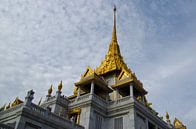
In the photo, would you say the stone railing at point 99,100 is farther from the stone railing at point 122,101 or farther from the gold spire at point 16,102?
the gold spire at point 16,102

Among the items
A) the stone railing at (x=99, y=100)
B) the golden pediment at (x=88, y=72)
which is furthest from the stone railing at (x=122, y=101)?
the golden pediment at (x=88, y=72)

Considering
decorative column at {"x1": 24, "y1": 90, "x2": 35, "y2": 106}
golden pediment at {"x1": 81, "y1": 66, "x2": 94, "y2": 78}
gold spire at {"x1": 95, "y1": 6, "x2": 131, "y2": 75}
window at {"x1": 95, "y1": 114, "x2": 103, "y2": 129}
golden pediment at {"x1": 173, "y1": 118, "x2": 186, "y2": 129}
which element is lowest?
decorative column at {"x1": 24, "y1": 90, "x2": 35, "y2": 106}

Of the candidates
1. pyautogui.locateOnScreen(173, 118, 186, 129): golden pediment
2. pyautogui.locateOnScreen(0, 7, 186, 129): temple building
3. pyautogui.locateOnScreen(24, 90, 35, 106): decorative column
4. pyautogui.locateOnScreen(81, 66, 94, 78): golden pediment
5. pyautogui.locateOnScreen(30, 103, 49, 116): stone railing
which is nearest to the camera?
pyautogui.locateOnScreen(24, 90, 35, 106): decorative column

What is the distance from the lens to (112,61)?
128 ft

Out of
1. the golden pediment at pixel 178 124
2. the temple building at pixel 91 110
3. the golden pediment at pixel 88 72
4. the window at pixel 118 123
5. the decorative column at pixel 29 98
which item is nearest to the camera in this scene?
the decorative column at pixel 29 98

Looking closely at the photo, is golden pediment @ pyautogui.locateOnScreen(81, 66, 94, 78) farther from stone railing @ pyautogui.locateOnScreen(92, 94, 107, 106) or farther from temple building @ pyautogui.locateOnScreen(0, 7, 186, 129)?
stone railing @ pyautogui.locateOnScreen(92, 94, 107, 106)

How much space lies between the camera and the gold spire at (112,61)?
37.1m

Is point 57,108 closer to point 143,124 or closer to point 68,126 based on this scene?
point 68,126

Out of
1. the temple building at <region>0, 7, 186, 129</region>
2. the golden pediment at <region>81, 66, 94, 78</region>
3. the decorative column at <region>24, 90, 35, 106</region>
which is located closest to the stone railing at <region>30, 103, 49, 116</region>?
the temple building at <region>0, 7, 186, 129</region>

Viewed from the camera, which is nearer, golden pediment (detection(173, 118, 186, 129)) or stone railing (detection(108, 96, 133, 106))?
stone railing (detection(108, 96, 133, 106))

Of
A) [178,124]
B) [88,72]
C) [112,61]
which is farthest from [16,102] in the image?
[178,124]

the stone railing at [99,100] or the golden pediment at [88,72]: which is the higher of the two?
the golden pediment at [88,72]

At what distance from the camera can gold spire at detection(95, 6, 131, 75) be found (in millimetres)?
37062

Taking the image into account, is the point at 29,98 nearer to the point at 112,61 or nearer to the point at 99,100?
the point at 99,100
